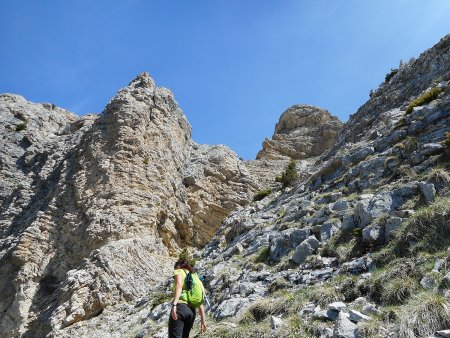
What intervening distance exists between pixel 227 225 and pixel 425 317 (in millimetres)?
19069

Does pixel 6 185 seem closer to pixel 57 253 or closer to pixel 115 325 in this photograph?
pixel 57 253

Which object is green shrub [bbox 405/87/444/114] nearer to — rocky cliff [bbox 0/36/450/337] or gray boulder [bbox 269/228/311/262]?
rocky cliff [bbox 0/36/450/337]

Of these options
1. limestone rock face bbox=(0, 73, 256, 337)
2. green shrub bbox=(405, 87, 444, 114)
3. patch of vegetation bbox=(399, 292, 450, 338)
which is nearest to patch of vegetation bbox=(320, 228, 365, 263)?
patch of vegetation bbox=(399, 292, 450, 338)

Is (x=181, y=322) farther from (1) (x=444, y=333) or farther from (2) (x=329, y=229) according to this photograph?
(2) (x=329, y=229)

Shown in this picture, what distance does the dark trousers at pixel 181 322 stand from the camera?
7656 millimetres

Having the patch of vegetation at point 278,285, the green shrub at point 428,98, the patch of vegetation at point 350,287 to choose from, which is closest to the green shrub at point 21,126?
the green shrub at point 428,98

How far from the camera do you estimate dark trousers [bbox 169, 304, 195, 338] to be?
7656mm

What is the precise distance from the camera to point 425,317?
20.0 feet

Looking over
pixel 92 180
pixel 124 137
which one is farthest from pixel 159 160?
pixel 92 180

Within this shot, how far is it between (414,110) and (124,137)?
64.5 ft

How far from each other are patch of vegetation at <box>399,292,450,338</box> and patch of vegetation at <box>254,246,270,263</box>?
7277mm

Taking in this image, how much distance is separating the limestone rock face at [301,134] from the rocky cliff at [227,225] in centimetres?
1100

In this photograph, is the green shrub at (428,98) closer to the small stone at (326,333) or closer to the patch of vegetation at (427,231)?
the patch of vegetation at (427,231)

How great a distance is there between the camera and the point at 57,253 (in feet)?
79.3
